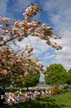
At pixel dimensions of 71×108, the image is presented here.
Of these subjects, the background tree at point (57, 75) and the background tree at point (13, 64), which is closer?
the background tree at point (13, 64)

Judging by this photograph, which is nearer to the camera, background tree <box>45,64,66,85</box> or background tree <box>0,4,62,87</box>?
background tree <box>0,4,62,87</box>

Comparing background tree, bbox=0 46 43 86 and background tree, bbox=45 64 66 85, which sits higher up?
background tree, bbox=45 64 66 85

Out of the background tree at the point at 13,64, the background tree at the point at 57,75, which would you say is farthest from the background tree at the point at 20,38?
the background tree at the point at 57,75

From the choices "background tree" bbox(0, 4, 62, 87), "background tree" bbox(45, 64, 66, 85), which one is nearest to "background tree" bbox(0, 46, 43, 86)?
"background tree" bbox(0, 4, 62, 87)

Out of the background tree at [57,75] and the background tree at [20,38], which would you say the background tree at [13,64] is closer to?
the background tree at [20,38]

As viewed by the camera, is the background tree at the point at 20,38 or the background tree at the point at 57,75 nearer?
the background tree at the point at 20,38

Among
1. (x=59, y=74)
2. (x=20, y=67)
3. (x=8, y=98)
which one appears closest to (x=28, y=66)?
(x=20, y=67)

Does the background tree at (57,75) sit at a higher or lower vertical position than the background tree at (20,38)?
higher

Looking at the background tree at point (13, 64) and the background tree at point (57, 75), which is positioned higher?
the background tree at point (57, 75)

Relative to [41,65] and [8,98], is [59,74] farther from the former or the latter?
[41,65]

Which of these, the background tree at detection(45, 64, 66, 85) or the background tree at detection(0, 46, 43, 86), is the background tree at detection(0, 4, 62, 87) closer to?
the background tree at detection(0, 46, 43, 86)

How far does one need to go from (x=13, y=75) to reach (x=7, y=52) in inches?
68.7

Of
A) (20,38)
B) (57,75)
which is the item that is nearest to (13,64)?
(20,38)

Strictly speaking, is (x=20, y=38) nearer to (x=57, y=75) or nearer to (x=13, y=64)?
(x=13, y=64)
